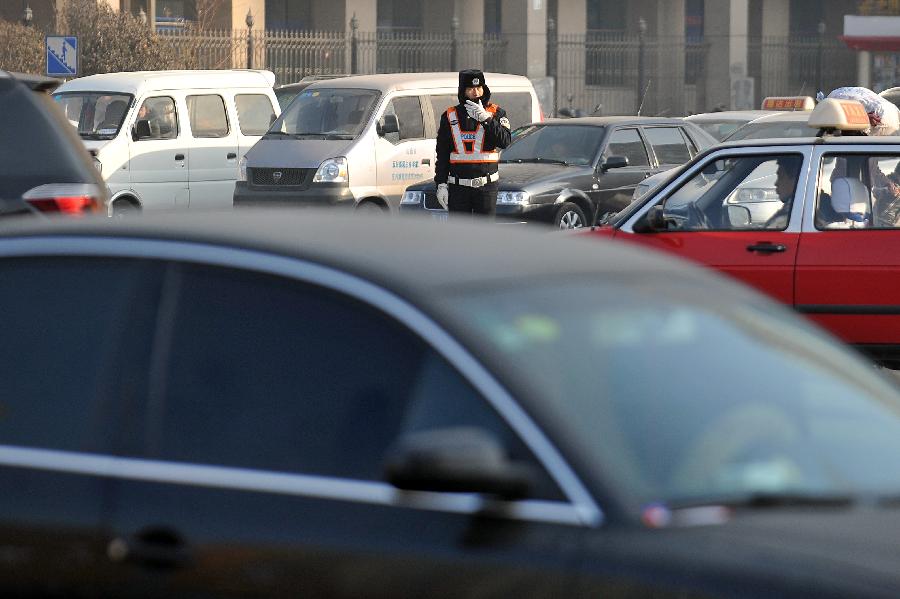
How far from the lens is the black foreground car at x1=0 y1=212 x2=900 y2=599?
2900 mm

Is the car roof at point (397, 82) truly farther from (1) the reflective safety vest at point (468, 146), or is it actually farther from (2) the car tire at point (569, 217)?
(1) the reflective safety vest at point (468, 146)

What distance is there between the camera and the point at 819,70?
148 feet

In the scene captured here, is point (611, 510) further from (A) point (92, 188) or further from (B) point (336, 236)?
(A) point (92, 188)

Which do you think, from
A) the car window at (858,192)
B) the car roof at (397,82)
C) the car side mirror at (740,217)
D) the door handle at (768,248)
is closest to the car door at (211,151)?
the car roof at (397,82)

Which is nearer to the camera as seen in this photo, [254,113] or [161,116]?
[161,116]

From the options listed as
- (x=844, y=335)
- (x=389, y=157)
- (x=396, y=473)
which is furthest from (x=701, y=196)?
(x=389, y=157)

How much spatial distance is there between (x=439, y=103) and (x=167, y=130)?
3048 millimetres

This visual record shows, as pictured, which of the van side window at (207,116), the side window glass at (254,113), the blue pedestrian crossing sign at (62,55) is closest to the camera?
the van side window at (207,116)

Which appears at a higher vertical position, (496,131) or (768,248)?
(496,131)

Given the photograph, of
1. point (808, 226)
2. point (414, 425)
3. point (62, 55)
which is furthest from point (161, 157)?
point (414, 425)

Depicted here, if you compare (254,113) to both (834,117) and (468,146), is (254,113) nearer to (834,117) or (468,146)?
(468,146)

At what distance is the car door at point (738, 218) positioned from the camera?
8.84 m

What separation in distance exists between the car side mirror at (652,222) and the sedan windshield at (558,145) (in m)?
7.20

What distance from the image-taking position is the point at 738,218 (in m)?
9.14
